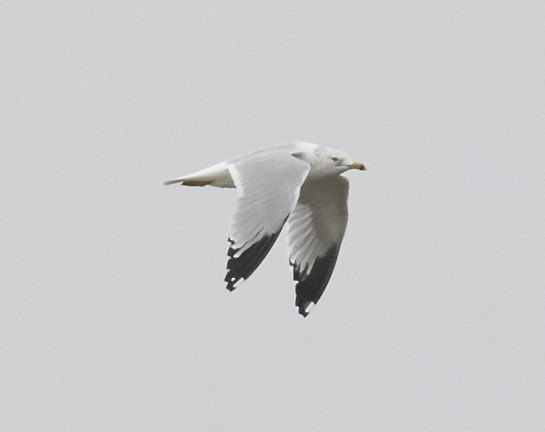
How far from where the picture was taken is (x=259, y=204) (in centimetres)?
930

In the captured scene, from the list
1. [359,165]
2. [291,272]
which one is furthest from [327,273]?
[359,165]

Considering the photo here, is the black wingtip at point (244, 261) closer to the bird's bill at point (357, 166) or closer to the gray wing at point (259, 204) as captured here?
the gray wing at point (259, 204)

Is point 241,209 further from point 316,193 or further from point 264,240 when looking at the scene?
point 316,193

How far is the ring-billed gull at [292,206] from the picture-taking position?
9102 millimetres

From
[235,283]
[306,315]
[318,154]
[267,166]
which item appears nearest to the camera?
[235,283]

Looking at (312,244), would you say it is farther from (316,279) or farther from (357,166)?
(357,166)

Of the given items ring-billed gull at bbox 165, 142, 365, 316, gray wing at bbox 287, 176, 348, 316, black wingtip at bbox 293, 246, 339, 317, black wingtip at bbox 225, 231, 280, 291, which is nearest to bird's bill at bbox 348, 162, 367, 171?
ring-billed gull at bbox 165, 142, 365, 316

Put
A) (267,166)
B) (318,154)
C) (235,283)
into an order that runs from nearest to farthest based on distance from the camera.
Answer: (235,283), (267,166), (318,154)

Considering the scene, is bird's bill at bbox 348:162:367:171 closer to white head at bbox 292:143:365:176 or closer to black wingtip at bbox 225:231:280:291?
white head at bbox 292:143:365:176

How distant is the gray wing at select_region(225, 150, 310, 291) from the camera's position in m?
9.02

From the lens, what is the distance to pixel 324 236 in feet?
36.5

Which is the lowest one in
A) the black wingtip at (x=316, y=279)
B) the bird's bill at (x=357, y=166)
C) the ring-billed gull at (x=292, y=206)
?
the black wingtip at (x=316, y=279)

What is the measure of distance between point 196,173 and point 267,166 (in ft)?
2.52

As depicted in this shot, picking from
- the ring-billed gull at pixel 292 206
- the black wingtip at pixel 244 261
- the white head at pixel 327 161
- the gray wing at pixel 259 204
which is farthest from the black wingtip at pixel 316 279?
the black wingtip at pixel 244 261
